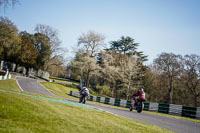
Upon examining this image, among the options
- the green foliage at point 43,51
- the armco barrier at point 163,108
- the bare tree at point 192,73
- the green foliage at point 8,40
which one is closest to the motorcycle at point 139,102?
the armco barrier at point 163,108

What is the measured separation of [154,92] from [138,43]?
1498 centimetres

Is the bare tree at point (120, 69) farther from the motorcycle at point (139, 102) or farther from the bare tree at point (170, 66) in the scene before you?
the motorcycle at point (139, 102)

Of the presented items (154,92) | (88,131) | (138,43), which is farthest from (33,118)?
(138,43)

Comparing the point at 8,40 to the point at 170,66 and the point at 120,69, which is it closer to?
the point at 120,69

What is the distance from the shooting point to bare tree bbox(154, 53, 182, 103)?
1485 inches

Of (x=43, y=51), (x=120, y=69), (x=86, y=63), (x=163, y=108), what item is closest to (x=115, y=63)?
(x=120, y=69)

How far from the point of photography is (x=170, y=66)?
39.0m

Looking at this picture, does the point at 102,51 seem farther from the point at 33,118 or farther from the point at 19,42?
the point at 33,118

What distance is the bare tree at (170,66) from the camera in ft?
124

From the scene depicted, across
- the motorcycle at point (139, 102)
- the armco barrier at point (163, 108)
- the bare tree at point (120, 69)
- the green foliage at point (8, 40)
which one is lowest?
the armco barrier at point (163, 108)

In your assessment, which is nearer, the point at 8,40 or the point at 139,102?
the point at 139,102

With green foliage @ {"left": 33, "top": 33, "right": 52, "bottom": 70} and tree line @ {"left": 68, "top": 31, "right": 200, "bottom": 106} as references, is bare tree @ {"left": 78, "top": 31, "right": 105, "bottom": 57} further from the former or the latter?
green foliage @ {"left": 33, "top": 33, "right": 52, "bottom": 70}

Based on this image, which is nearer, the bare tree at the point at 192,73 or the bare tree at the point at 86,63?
the bare tree at the point at 192,73

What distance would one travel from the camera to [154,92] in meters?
45.9
